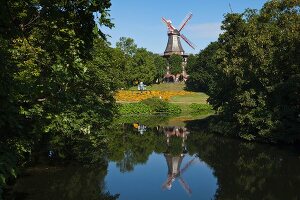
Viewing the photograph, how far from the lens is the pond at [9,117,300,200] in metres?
23.1

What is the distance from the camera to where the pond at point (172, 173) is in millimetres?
23125

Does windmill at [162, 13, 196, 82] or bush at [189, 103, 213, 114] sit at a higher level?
windmill at [162, 13, 196, 82]

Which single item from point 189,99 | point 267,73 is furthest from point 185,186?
point 189,99

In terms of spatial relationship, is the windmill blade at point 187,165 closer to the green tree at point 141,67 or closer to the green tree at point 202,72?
the green tree at point 202,72

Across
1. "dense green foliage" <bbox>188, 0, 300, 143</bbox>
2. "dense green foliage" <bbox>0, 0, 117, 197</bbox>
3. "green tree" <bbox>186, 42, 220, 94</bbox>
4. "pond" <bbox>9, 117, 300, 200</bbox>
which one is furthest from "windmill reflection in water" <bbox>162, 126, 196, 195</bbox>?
"green tree" <bbox>186, 42, 220, 94</bbox>

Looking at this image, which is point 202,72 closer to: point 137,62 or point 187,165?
point 137,62

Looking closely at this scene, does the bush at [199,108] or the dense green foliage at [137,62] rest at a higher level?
the dense green foliage at [137,62]

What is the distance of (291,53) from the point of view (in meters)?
35.1

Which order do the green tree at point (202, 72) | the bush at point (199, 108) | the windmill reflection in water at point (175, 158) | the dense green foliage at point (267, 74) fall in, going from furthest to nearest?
the green tree at point (202, 72)
the bush at point (199, 108)
the dense green foliage at point (267, 74)
the windmill reflection in water at point (175, 158)

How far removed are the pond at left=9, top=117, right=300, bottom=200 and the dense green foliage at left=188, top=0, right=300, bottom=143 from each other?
2276mm

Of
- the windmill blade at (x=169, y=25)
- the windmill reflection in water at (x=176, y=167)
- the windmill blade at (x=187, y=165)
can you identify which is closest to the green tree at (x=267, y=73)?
the windmill reflection in water at (x=176, y=167)

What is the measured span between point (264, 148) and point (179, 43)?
106 m

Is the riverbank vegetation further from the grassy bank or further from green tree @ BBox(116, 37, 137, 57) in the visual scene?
green tree @ BBox(116, 37, 137, 57)

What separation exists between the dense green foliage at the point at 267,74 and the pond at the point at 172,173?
2.28 m
